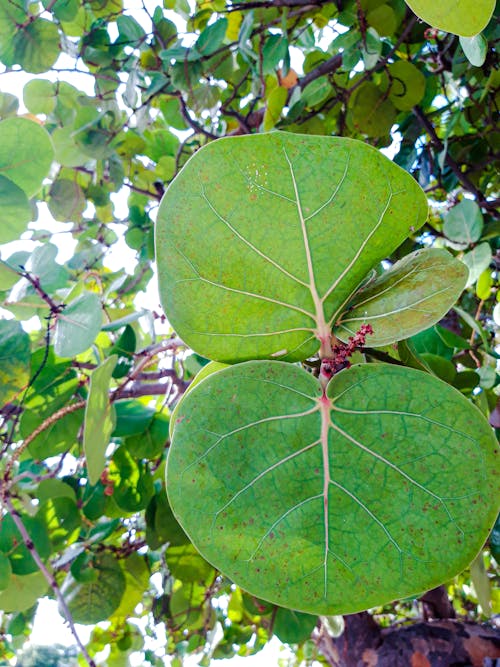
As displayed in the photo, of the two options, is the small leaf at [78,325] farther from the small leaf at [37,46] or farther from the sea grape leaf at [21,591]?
the small leaf at [37,46]

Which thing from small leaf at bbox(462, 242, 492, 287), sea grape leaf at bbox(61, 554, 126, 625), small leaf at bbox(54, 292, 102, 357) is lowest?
sea grape leaf at bbox(61, 554, 126, 625)

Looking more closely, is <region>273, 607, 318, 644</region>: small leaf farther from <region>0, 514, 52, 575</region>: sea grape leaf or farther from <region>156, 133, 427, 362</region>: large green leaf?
<region>156, 133, 427, 362</region>: large green leaf

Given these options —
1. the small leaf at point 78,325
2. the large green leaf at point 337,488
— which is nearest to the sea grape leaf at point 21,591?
the small leaf at point 78,325

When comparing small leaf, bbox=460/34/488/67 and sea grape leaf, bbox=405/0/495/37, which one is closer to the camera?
sea grape leaf, bbox=405/0/495/37

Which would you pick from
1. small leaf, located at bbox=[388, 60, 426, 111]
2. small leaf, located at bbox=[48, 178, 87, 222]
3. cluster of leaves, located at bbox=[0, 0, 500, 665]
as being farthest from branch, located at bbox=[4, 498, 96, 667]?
small leaf, located at bbox=[388, 60, 426, 111]

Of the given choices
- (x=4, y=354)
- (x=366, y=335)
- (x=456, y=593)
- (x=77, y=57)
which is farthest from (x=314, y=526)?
(x=456, y=593)

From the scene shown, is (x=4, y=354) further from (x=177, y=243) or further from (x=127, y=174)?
(x=127, y=174)

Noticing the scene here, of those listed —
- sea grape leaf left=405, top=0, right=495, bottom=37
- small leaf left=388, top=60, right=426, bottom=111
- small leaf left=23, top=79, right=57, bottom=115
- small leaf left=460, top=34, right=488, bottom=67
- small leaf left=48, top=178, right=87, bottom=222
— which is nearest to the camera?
sea grape leaf left=405, top=0, right=495, bottom=37
